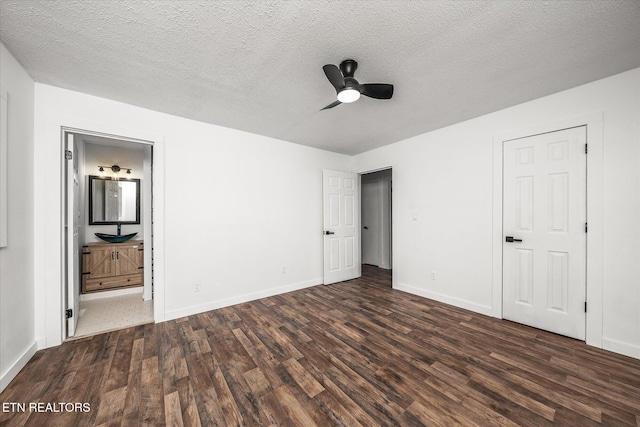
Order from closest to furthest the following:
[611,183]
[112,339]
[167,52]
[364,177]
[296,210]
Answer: [167,52] < [611,183] < [112,339] < [296,210] < [364,177]

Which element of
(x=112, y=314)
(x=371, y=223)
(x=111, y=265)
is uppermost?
(x=371, y=223)

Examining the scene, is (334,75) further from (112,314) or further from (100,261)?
(100,261)

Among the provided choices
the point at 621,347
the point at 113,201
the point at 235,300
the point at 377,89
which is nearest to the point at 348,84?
the point at 377,89

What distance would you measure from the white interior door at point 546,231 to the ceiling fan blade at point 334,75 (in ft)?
7.50

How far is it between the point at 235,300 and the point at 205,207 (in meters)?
1.38

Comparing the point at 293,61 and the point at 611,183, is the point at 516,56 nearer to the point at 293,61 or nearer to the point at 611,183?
the point at 611,183

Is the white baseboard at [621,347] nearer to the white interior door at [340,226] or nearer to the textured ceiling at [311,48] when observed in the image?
the textured ceiling at [311,48]

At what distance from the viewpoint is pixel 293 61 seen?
1897mm

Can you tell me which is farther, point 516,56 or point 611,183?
point 611,183

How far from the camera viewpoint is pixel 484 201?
3.01m

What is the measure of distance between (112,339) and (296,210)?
2.76m

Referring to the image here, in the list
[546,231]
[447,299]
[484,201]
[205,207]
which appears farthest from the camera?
[447,299]

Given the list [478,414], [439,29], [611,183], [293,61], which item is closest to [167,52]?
[293,61]

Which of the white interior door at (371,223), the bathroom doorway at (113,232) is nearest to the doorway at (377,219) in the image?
the white interior door at (371,223)
